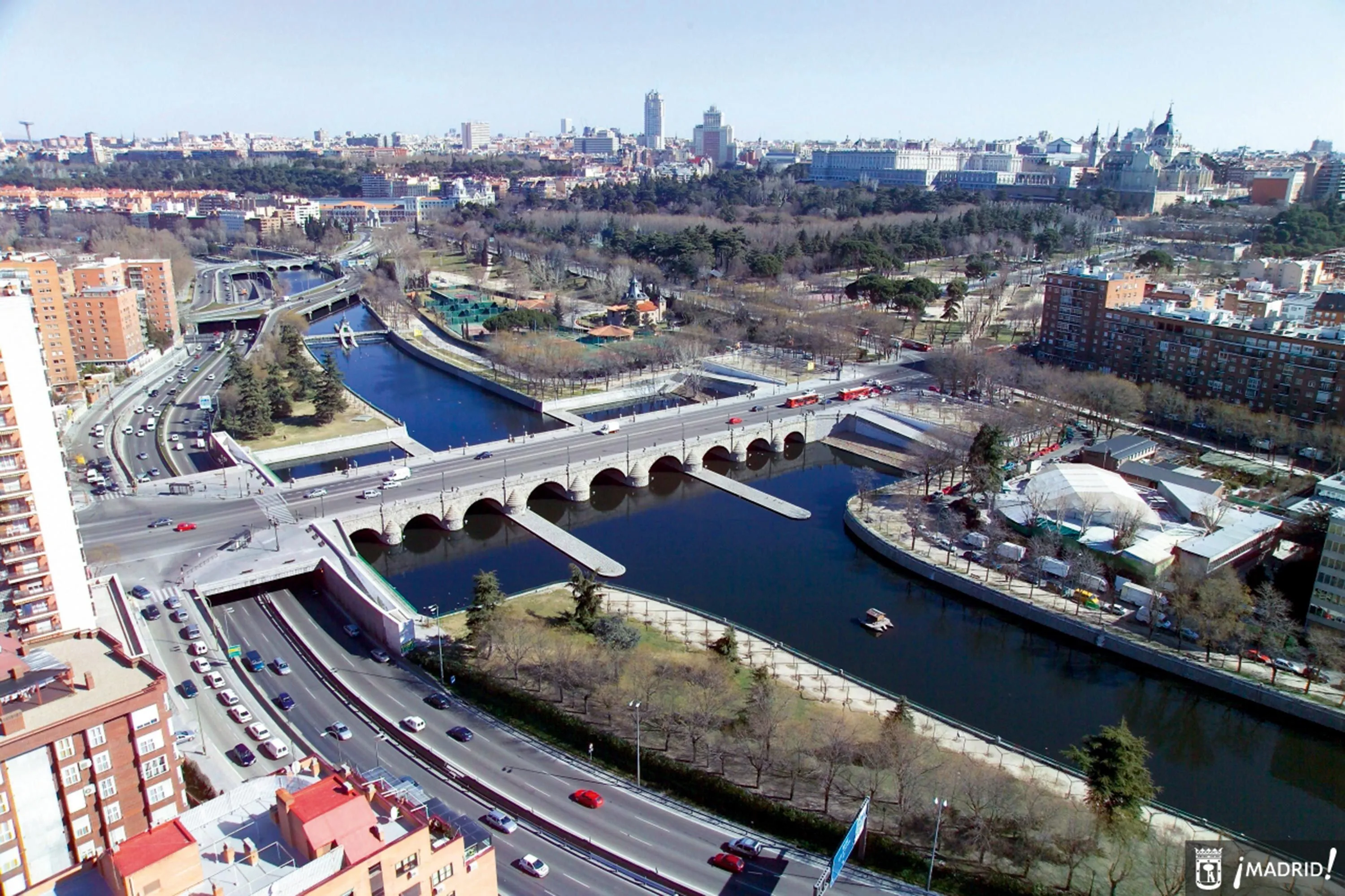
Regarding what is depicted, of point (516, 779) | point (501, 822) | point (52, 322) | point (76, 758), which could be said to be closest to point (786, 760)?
point (516, 779)

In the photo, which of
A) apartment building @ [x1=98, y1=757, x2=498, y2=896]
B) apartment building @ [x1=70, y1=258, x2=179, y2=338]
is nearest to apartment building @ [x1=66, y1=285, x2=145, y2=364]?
apartment building @ [x1=70, y1=258, x2=179, y2=338]

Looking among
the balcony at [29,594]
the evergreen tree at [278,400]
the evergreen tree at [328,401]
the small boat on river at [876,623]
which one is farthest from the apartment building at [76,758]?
the evergreen tree at [278,400]

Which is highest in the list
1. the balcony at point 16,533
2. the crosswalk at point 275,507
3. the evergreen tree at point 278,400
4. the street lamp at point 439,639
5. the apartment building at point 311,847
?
the balcony at point 16,533

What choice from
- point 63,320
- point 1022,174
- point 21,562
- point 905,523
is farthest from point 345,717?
Answer: point 1022,174

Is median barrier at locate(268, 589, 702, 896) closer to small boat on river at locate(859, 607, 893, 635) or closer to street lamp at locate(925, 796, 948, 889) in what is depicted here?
street lamp at locate(925, 796, 948, 889)

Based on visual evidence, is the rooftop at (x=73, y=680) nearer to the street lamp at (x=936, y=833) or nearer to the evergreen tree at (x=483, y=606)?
the evergreen tree at (x=483, y=606)

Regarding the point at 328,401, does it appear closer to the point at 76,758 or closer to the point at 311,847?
the point at 76,758
